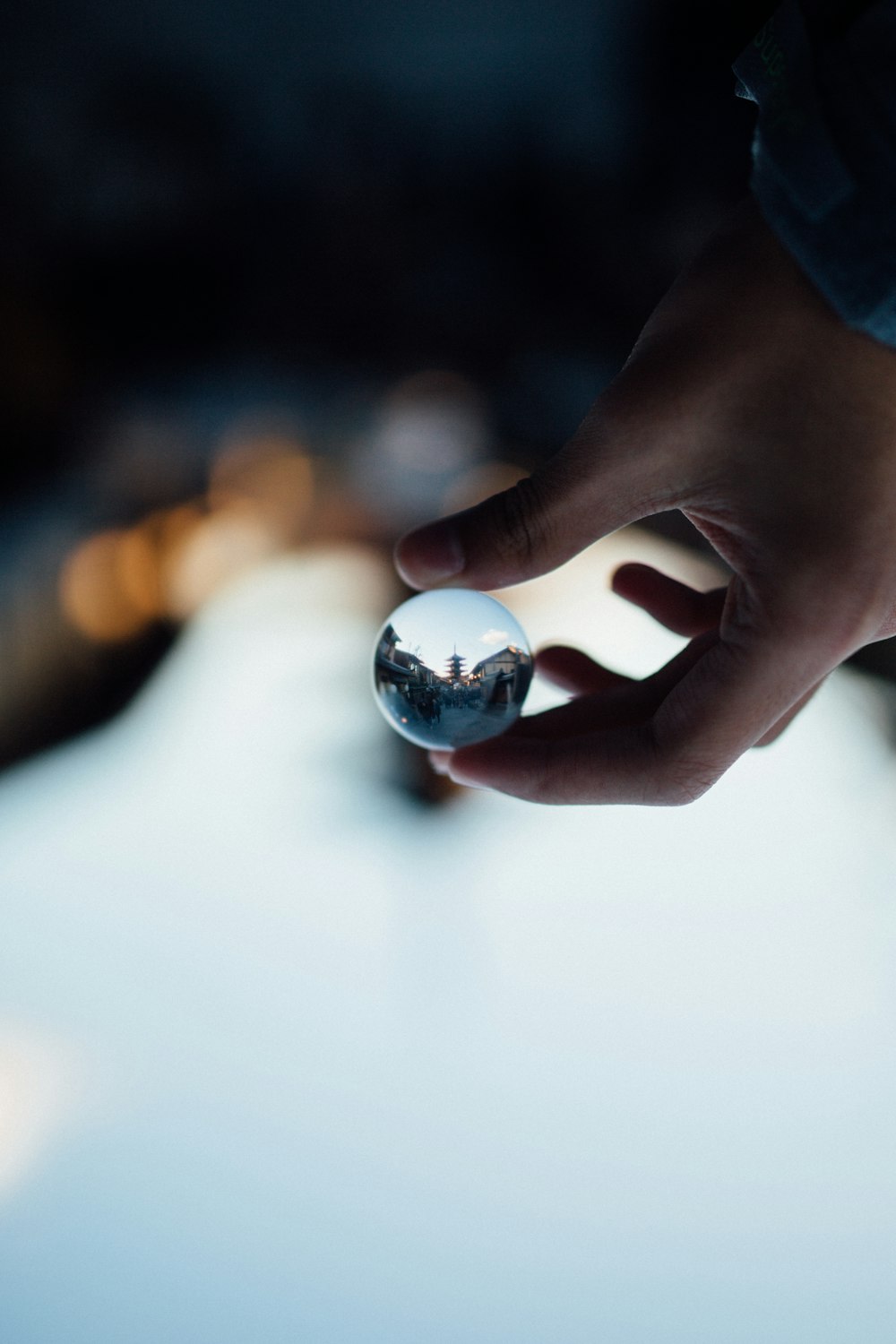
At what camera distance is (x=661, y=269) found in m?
5.20

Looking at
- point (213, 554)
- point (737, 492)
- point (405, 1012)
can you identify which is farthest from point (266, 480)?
point (737, 492)

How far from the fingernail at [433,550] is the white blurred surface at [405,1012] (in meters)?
1.04

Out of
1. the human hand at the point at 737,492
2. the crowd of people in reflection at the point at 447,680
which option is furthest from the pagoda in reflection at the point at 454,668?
the human hand at the point at 737,492

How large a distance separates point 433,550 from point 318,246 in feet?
16.2

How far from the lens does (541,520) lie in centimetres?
102

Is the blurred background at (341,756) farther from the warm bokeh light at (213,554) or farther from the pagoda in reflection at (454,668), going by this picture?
the pagoda in reflection at (454,668)

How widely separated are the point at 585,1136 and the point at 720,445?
1.19 metres

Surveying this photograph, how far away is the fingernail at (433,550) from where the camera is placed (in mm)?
1047

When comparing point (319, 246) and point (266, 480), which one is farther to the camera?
point (319, 246)

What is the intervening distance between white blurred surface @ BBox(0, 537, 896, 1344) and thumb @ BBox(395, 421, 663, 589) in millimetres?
1045

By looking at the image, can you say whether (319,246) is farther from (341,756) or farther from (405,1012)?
(405,1012)

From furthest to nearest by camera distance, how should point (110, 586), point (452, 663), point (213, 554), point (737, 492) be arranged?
point (213, 554) → point (110, 586) → point (452, 663) → point (737, 492)

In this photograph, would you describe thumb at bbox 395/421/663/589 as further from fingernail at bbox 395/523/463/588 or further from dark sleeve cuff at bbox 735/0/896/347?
dark sleeve cuff at bbox 735/0/896/347

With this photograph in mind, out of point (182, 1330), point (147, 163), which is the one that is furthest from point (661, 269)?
point (182, 1330)
